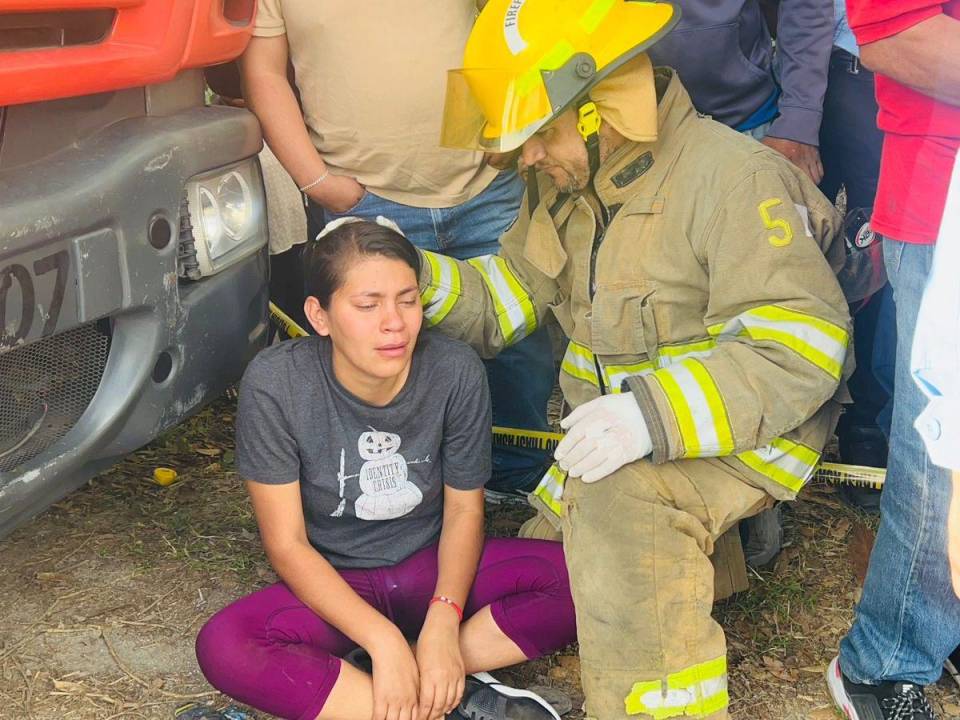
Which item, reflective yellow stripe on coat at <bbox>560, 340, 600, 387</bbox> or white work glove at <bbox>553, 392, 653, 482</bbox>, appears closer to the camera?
white work glove at <bbox>553, 392, 653, 482</bbox>

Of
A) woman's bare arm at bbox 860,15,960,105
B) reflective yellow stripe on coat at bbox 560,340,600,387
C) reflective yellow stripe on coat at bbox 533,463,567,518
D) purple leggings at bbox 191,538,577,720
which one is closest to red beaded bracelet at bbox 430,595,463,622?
purple leggings at bbox 191,538,577,720

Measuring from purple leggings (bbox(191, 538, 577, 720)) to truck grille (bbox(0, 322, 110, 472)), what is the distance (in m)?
0.61

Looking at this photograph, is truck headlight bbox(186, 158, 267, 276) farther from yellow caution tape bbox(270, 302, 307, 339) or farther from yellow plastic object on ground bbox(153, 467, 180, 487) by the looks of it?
yellow plastic object on ground bbox(153, 467, 180, 487)

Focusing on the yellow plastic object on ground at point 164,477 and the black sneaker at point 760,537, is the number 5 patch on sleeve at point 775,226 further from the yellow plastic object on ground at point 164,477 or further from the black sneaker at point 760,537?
the yellow plastic object on ground at point 164,477

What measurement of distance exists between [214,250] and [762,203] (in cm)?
120

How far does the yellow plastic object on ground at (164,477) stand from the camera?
12.2ft

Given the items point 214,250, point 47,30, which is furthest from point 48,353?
point 47,30

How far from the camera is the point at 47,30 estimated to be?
7.34ft

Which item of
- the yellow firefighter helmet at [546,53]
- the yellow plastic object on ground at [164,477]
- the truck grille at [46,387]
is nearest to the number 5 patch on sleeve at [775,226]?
the yellow firefighter helmet at [546,53]

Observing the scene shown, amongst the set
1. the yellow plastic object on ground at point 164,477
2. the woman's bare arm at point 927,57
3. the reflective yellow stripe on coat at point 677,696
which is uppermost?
the woman's bare arm at point 927,57

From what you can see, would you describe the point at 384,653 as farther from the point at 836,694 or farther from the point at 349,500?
the point at 836,694

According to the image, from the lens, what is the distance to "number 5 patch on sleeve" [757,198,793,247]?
2445 millimetres

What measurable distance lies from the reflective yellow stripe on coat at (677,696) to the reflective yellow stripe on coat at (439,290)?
108 centimetres

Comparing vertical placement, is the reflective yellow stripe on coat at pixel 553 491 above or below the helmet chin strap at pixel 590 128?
below
